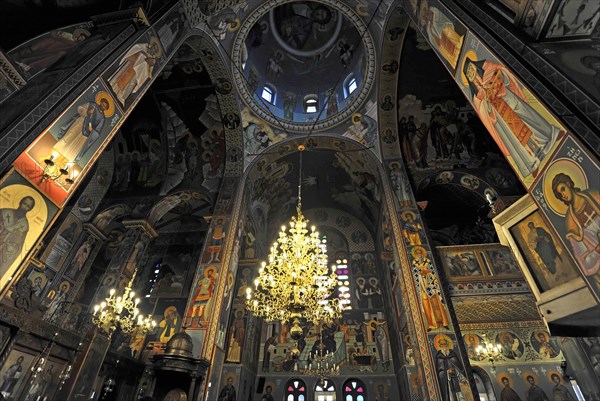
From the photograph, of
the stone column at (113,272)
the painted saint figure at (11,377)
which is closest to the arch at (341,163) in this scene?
the stone column at (113,272)

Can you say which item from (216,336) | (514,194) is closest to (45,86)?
(216,336)

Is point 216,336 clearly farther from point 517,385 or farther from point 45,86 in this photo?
point 517,385

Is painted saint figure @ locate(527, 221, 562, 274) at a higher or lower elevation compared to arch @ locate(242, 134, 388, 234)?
lower

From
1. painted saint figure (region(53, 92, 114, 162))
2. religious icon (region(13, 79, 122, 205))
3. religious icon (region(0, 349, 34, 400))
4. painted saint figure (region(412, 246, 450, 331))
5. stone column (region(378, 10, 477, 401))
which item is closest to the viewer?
religious icon (region(13, 79, 122, 205))

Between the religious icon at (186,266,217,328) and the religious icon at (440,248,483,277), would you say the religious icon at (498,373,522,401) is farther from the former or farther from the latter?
the religious icon at (186,266,217,328)

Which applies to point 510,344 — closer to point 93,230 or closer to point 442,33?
point 442,33

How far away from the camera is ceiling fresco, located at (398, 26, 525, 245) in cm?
969

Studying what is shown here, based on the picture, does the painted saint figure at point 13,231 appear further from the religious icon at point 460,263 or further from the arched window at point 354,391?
the arched window at point 354,391

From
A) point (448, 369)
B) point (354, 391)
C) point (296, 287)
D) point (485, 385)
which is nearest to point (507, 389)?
point (485, 385)

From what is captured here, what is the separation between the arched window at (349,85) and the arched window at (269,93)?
337 cm

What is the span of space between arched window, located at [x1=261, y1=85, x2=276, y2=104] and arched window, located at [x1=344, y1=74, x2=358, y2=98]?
3366 millimetres

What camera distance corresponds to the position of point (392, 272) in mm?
10805

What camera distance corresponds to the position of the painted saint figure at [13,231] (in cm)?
350

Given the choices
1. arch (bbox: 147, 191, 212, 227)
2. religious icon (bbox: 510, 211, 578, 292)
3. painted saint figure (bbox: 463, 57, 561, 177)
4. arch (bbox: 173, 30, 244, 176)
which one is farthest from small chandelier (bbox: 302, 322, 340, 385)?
painted saint figure (bbox: 463, 57, 561, 177)
